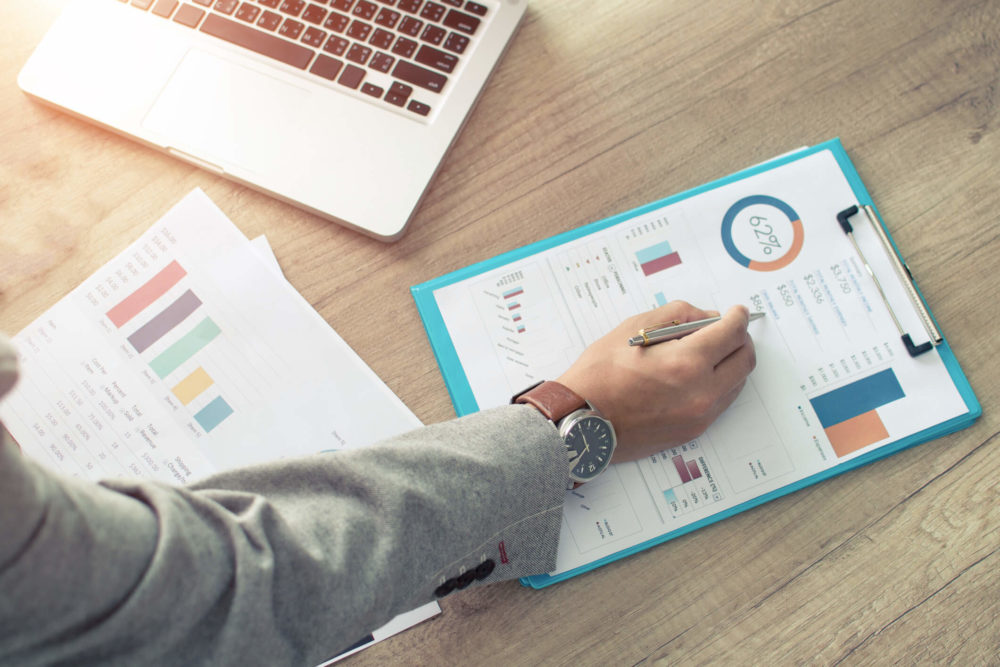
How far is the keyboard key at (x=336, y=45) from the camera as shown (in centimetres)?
72

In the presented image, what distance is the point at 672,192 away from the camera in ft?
2.44

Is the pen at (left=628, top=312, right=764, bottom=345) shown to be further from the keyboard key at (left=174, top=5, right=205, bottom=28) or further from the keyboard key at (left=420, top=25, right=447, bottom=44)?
the keyboard key at (left=174, top=5, right=205, bottom=28)

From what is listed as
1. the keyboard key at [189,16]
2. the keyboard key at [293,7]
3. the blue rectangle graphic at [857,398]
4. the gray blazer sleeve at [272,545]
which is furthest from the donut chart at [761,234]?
the keyboard key at [189,16]

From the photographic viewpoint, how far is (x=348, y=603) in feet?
1.61

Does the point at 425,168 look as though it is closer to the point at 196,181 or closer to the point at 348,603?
the point at 196,181

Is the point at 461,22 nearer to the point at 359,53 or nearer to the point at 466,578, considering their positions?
the point at 359,53

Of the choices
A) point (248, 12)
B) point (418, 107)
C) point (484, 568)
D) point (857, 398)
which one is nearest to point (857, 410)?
point (857, 398)

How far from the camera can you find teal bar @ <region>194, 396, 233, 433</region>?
698 mm

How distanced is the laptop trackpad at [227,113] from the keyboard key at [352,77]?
44mm

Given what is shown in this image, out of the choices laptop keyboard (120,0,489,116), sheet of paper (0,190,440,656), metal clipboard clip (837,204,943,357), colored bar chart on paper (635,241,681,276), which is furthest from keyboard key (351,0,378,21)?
metal clipboard clip (837,204,943,357)

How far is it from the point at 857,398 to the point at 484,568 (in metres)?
0.40

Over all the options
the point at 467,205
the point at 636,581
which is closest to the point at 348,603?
the point at 636,581

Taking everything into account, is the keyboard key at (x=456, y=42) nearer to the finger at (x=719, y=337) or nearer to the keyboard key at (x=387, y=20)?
the keyboard key at (x=387, y=20)

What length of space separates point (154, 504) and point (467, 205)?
0.44m
